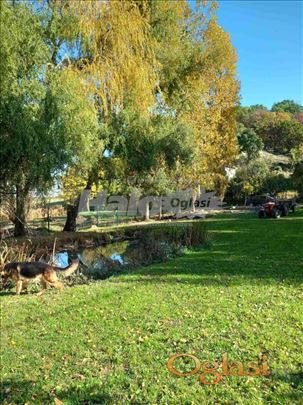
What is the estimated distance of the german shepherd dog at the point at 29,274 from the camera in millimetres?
6352

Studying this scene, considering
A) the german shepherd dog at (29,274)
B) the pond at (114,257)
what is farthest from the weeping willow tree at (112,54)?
the german shepherd dog at (29,274)

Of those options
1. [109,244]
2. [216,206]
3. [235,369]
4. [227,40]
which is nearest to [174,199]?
[216,206]

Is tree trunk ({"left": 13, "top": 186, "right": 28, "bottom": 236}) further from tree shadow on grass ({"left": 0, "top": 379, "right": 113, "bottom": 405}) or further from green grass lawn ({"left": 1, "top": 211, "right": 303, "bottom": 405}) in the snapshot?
tree shadow on grass ({"left": 0, "top": 379, "right": 113, "bottom": 405})

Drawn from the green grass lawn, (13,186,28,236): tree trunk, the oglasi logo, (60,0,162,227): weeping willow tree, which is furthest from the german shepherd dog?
(60,0,162,227): weeping willow tree

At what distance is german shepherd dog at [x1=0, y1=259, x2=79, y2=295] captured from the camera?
6352 mm

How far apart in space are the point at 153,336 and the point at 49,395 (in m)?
1.40

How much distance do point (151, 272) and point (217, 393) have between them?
4.67 meters

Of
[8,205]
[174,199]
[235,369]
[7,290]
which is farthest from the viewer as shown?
[174,199]

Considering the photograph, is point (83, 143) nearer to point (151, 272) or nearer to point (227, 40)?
point (151, 272)

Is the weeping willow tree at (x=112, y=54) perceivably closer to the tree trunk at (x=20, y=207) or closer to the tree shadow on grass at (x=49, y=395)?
the tree trunk at (x=20, y=207)

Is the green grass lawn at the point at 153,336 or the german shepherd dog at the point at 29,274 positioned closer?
the green grass lawn at the point at 153,336

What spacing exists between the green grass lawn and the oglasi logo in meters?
0.06

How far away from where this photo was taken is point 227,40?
2073cm

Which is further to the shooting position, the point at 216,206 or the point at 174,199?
the point at 216,206
